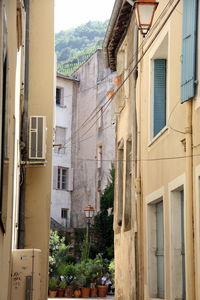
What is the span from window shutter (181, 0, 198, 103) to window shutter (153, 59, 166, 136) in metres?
2.97

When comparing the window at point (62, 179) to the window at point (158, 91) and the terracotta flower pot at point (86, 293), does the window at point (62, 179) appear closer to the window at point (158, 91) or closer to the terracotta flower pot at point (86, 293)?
the terracotta flower pot at point (86, 293)

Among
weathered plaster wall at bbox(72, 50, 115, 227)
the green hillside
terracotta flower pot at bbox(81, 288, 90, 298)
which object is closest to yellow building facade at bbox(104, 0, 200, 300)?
terracotta flower pot at bbox(81, 288, 90, 298)

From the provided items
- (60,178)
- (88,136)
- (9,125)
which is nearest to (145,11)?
(9,125)

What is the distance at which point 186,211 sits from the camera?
34.0 ft

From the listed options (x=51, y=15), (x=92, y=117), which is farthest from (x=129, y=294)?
Answer: (x=92, y=117)

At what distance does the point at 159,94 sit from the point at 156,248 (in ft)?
10.0

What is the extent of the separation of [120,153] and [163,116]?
5046 mm

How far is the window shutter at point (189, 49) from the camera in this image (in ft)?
33.2

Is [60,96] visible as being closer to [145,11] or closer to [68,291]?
[68,291]

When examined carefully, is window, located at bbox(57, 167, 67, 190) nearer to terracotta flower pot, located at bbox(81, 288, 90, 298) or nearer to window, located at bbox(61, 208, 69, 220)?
window, located at bbox(61, 208, 69, 220)

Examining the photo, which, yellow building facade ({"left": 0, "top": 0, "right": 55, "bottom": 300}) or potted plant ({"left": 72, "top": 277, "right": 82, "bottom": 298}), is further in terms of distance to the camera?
potted plant ({"left": 72, "top": 277, "right": 82, "bottom": 298})

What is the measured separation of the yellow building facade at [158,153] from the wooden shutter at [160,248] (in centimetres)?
2

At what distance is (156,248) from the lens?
1352 cm

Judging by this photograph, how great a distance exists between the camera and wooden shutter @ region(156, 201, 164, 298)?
1314 centimetres
